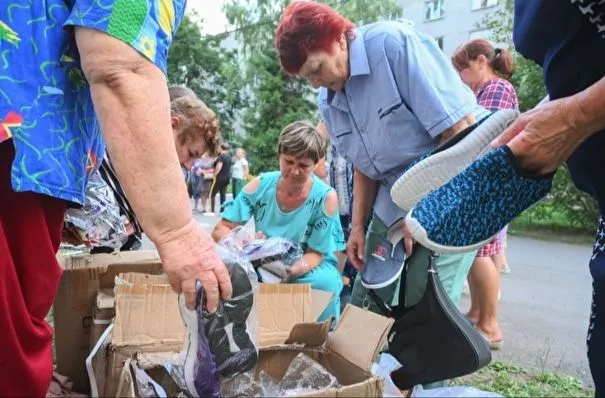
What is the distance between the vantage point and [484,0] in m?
21.4

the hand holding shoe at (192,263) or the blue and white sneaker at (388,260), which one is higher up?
the hand holding shoe at (192,263)

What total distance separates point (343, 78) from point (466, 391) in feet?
4.51

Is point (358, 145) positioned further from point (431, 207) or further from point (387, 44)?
point (431, 207)

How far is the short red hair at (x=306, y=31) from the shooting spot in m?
2.08

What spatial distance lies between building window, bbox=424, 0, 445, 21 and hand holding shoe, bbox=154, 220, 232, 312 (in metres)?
24.2

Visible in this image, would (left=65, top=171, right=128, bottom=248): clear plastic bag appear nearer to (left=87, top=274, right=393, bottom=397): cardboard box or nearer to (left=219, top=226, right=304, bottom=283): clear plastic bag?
(left=87, top=274, right=393, bottom=397): cardboard box

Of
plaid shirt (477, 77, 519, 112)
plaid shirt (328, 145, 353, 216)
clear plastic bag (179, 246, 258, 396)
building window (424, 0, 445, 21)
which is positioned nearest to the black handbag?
clear plastic bag (179, 246, 258, 396)

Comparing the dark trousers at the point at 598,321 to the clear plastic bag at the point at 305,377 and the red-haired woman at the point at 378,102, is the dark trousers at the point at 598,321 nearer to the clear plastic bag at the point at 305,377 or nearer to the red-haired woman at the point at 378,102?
the clear plastic bag at the point at 305,377

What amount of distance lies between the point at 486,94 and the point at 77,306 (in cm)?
235

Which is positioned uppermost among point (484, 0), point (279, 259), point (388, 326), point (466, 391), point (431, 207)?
point (484, 0)

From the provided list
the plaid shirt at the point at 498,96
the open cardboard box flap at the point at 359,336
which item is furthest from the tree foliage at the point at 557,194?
the open cardboard box flap at the point at 359,336

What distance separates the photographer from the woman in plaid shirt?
3053 mm

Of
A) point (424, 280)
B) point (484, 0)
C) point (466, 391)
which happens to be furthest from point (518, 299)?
point (484, 0)

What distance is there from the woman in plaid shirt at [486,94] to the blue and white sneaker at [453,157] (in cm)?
187
